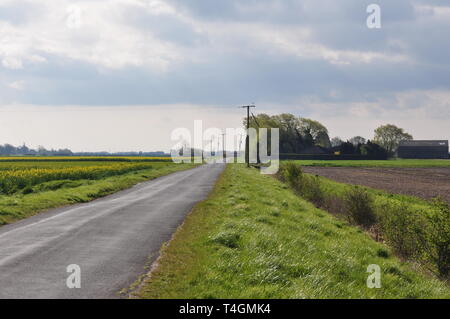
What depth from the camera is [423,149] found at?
168500mm

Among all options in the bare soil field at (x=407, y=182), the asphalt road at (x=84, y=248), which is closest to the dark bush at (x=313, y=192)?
the bare soil field at (x=407, y=182)

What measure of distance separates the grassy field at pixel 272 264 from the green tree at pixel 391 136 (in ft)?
531

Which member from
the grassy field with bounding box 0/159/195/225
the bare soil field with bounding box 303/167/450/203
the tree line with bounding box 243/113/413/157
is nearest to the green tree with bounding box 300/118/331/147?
the tree line with bounding box 243/113/413/157

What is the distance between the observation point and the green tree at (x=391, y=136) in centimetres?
16538

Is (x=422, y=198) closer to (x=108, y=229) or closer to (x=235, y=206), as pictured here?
(x=235, y=206)

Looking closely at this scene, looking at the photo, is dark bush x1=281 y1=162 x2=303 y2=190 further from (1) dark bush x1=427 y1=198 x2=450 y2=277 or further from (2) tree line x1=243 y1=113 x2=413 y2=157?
(2) tree line x1=243 y1=113 x2=413 y2=157

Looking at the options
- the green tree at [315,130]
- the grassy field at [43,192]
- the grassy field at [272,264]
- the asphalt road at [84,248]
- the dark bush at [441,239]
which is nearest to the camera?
the asphalt road at [84,248]

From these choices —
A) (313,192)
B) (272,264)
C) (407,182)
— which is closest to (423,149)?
(407,182)

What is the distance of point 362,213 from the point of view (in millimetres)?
20562

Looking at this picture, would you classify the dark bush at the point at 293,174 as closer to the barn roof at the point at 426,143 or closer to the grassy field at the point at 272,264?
the grassy field at the point at 272,264

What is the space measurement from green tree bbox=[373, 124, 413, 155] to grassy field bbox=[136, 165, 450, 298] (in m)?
162

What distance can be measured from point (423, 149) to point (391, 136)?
15320 millimetres

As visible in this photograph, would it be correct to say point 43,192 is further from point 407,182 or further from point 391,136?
point 391,136

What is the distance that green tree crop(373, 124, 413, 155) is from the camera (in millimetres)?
165375
